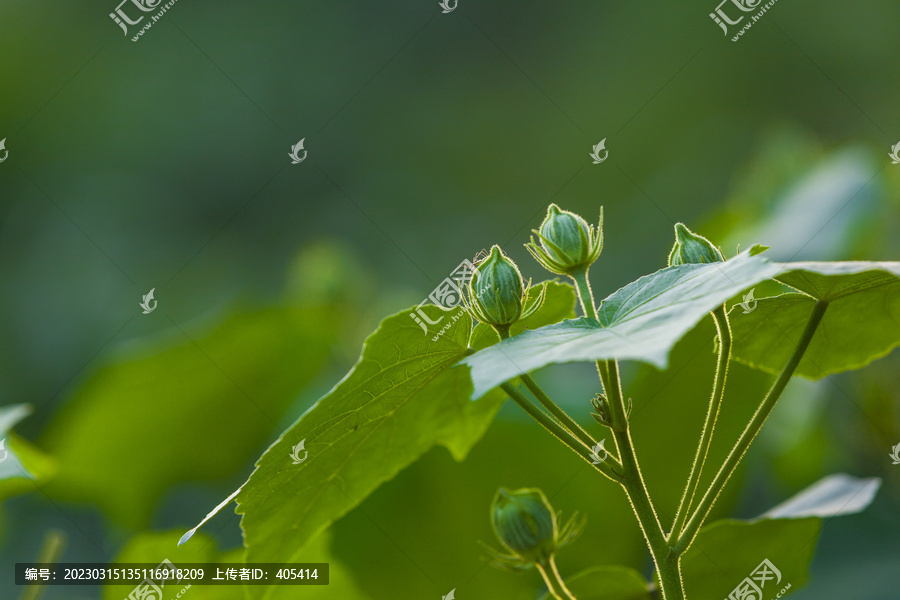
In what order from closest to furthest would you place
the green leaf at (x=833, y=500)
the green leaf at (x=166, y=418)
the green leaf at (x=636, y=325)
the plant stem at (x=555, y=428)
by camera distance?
1. the green leaf at (x=636, y=325)
2. the plant stem at (x=555, y=428)
3. the green leaf at (x=833, y=500)
4. the green leaf at (x=166, y=418)

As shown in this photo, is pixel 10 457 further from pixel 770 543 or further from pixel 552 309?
pixel 770 543

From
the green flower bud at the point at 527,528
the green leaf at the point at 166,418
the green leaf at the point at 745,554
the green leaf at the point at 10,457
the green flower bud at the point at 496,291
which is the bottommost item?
the green leaf at the point at 745,554

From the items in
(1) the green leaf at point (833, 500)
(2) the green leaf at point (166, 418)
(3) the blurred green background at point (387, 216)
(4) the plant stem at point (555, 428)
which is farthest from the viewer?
(2) the green leaf at point (166, 418)

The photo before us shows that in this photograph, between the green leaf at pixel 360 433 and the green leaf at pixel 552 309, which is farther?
the green leaf at pixel 552 309

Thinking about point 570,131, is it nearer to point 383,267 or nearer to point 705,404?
point 383,267

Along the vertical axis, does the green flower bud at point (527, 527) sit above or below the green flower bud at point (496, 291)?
below

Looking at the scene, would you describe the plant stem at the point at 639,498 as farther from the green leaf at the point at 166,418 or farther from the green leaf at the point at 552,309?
the green leaf at the point at 166,418

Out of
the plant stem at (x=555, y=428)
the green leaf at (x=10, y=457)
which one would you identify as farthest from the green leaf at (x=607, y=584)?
the green leaf at (x=10, y=457)

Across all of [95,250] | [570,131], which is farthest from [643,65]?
[95,250]
